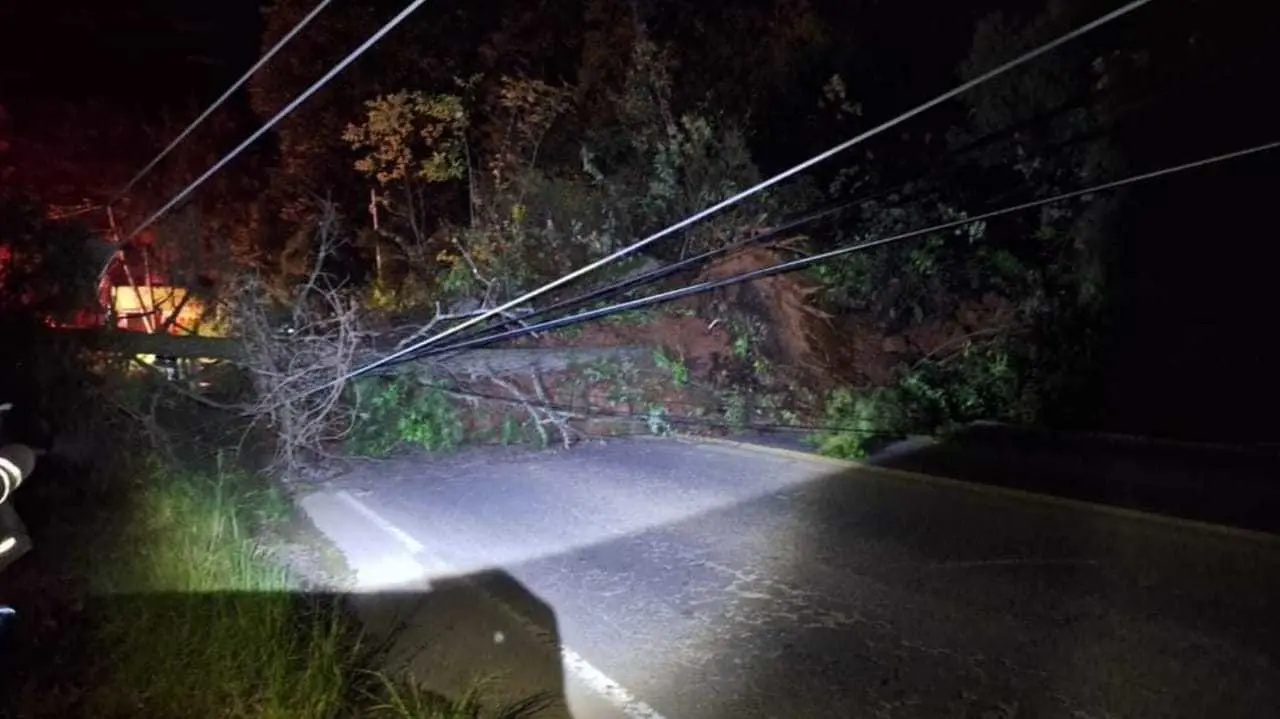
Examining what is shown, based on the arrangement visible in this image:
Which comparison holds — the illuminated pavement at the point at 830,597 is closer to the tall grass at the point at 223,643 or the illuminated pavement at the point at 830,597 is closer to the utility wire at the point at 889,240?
the tall grass at the point at 223,643

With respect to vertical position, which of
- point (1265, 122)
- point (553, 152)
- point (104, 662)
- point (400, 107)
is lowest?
point (104, 662)

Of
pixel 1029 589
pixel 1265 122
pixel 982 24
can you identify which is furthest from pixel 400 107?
pixel 1029 589

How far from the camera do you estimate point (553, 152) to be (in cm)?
1355

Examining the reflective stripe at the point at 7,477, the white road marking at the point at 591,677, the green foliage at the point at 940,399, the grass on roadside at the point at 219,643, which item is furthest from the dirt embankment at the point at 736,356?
Answer: the reflective stripe at the point at 7,477

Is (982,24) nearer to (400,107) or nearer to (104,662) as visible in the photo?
(400,107)

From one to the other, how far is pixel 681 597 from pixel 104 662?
9.33ft

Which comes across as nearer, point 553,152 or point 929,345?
point 929,345

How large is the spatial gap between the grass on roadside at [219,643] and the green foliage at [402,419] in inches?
115

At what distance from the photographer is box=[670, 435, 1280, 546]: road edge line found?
18.9 ft

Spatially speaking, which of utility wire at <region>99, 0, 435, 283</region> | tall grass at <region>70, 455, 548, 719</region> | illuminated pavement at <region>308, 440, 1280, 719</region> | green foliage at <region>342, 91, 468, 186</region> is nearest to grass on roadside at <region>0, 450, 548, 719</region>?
tall grass at <region>70, 455, 548, 719</region>

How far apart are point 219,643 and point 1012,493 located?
5208 millimetres

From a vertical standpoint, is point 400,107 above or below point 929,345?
above

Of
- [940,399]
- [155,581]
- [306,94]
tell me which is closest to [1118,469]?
[940,399]

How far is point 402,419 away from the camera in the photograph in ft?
30.4
